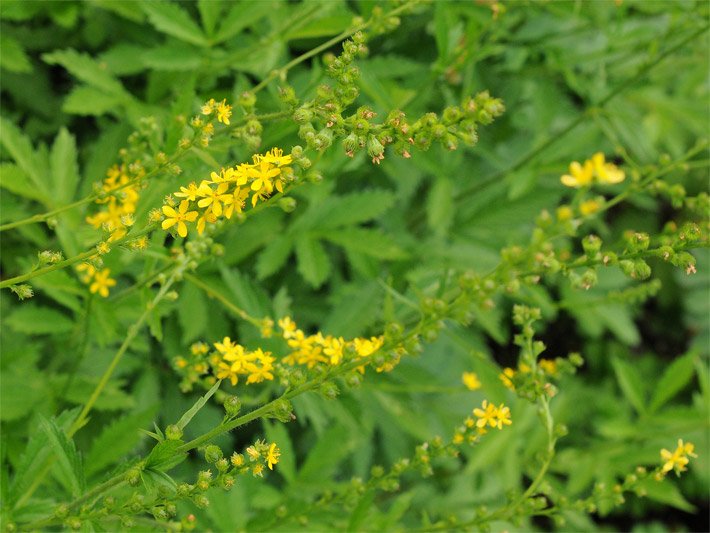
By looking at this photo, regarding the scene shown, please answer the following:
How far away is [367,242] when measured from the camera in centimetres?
309

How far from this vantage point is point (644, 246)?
5.61ft

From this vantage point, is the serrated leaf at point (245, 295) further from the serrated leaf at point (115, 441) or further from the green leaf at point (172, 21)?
the green leaf at point (172, 21)

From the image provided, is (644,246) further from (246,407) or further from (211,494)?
(246,407)

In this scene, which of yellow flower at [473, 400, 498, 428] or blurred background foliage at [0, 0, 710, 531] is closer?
yellow flower at [473, 400, 498, 428]

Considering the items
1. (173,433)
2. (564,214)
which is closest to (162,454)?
(173,433)

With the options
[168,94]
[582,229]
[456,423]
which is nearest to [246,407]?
[456,423]

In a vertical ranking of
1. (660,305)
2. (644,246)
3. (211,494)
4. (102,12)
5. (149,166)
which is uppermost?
(102,12)

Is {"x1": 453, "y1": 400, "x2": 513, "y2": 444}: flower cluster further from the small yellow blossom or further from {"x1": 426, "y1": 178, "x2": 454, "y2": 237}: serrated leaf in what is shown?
{"x1": 426, "y1": 178, "x2": 454, "y2": 237}: serrated leaf

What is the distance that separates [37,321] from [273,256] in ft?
2.79

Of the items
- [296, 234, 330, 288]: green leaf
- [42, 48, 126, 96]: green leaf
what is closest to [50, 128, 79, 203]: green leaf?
[42, 48, 126, 96]: green leaf

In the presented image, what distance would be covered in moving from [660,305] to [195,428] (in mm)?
3816

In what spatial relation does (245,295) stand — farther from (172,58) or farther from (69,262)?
(69,262)

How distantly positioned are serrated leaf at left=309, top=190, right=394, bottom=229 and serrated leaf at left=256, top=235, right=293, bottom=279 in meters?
0.12

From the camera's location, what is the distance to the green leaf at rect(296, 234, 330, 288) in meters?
2.98
